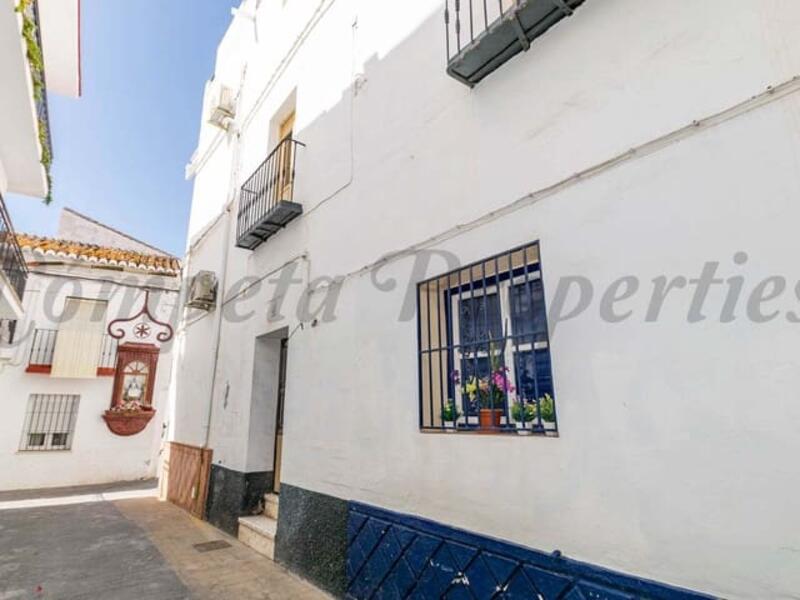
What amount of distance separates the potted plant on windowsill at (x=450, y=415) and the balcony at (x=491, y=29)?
92.1 inches

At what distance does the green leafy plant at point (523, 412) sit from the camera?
2.58 metres

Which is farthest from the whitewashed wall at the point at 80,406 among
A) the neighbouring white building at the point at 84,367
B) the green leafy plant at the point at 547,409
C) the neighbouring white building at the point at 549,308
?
the green leafy plant at the point at 547,409

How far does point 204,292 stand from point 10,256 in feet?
9.27

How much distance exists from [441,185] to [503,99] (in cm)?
74

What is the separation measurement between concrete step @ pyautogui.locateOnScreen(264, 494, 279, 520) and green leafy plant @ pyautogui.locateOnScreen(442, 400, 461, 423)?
11.2 ft

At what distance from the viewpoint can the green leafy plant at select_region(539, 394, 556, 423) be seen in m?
2.50

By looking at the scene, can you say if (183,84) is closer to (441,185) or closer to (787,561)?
(441,185)

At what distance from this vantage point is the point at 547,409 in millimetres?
2523

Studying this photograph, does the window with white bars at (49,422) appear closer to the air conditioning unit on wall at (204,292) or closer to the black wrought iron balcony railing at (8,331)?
the black wrought iron balcony railing at (8,331)

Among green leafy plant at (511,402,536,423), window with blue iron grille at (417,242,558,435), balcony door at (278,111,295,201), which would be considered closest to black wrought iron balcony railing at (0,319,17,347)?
balcony door at (278,111,295,201)

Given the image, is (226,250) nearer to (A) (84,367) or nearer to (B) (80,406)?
(A) (84,367)

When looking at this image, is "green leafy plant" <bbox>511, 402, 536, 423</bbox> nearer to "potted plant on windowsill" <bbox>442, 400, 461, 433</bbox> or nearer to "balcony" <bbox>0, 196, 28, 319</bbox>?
"potted plant on windowsill" <bbox>442, 400, 461, 433</bbox>

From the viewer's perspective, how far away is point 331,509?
13.1 ft

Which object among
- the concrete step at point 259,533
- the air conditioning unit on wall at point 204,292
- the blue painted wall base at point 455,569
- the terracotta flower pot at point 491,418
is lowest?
the concrete step at point 259,533
